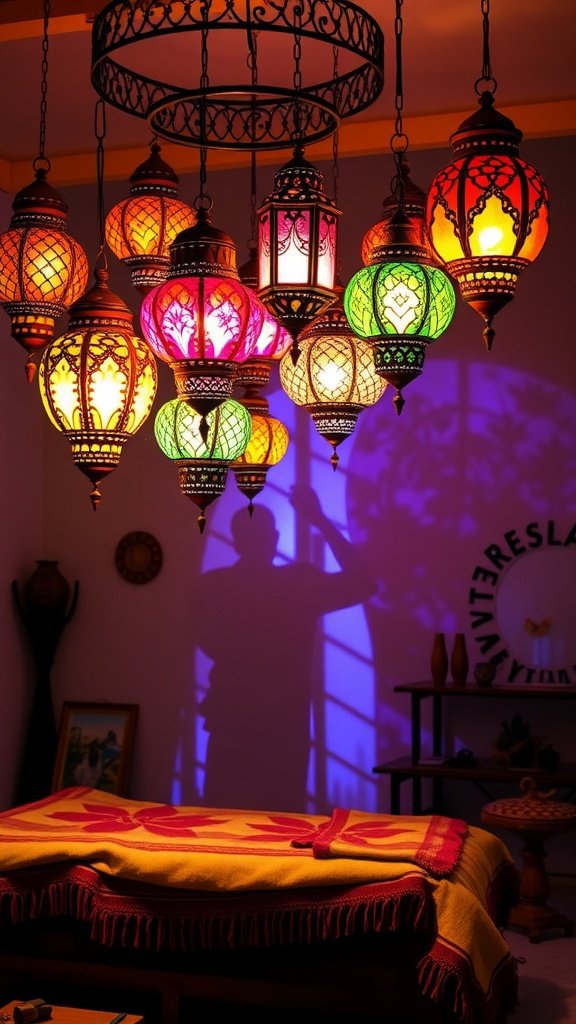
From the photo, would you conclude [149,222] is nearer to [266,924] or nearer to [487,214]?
[487,214]

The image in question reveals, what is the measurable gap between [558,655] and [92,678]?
274cm

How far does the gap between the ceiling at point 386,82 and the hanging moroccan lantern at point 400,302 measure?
7.99 ft

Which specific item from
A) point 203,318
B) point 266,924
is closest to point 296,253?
point 203,318

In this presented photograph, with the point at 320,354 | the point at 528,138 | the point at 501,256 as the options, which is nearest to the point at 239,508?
the point at 528,138

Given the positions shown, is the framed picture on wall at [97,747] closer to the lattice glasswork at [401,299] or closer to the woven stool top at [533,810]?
the woven stool top at [533,810]

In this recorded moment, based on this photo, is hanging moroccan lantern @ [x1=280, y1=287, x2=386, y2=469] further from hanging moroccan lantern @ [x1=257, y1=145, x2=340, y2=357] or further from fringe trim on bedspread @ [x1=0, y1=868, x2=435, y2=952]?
fringe trim on bedspread @ [x1=0, y1=868, x2=435, y2=952]

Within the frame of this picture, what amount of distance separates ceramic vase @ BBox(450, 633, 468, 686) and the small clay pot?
0.21ft

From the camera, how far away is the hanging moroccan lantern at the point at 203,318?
320 cm

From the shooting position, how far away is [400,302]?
3.28 meters

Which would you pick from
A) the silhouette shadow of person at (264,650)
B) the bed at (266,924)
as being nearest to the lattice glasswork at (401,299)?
the bed at (266,924)

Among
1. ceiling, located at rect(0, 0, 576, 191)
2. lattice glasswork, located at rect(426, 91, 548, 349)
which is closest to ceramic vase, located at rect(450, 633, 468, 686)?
ceiling, located at rect(0, 0, 576, 191)

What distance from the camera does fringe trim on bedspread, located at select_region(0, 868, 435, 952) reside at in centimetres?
378

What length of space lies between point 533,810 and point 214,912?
199cm

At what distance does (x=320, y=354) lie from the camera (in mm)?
3943
